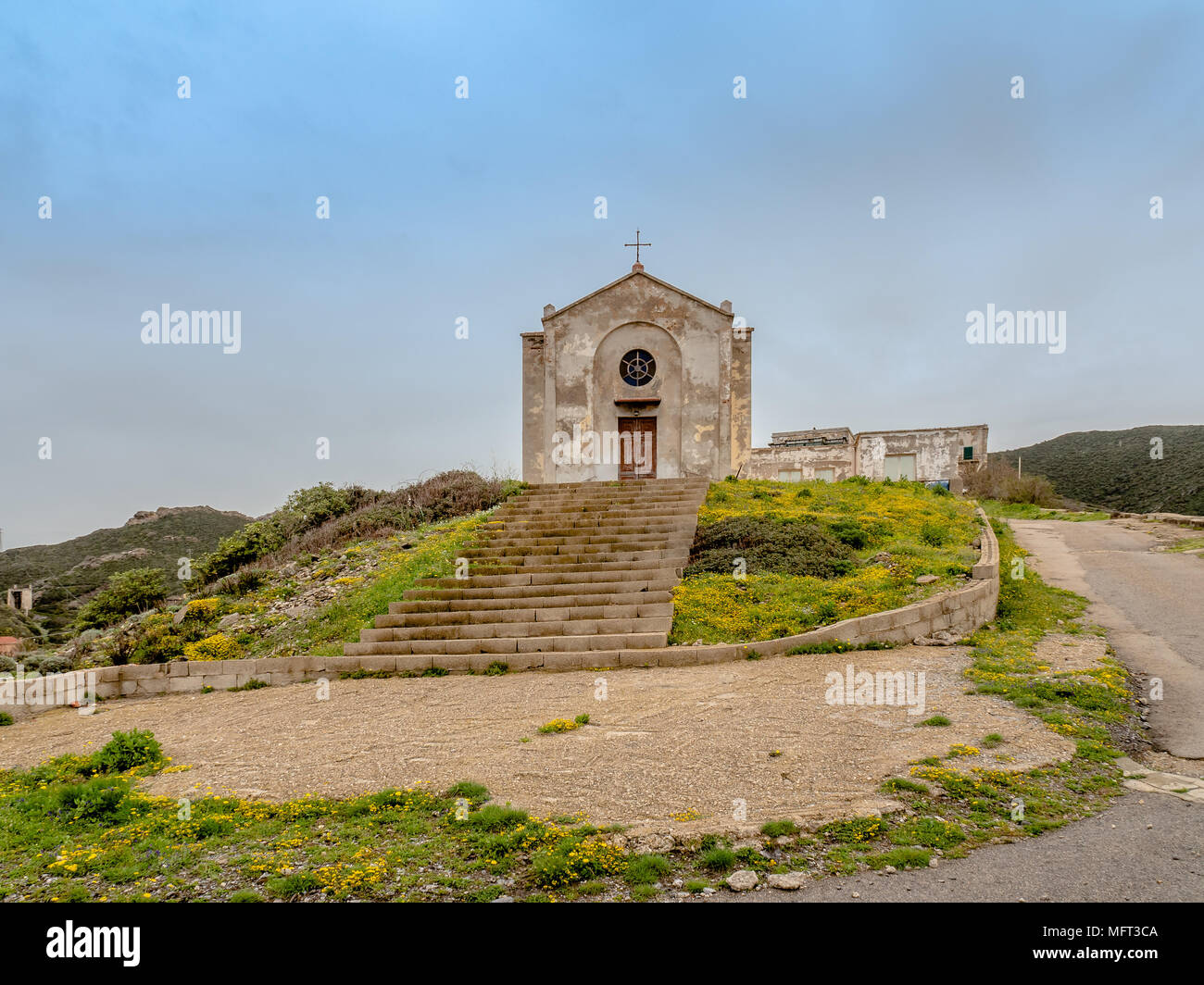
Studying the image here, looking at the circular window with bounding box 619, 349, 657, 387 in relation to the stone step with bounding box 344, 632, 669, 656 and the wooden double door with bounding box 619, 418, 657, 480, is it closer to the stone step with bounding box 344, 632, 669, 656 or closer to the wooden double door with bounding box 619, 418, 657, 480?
the wooden double door with bounding box 619, 418, 657, 480

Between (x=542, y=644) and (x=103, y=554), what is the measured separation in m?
37.7

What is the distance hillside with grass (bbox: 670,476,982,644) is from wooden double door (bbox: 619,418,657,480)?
5.59 metres

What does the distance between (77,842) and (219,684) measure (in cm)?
596

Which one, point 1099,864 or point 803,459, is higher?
point 803,459

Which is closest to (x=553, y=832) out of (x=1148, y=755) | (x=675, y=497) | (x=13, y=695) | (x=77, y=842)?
(x=77, y=842)

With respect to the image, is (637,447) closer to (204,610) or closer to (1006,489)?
(204,610)

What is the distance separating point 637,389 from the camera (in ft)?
75.1

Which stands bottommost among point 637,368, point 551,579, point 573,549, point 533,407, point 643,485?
point 551,579

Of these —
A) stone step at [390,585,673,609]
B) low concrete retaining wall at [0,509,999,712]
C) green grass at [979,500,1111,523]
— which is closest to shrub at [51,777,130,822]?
low concrete retaining wall at [0,509,999,712]

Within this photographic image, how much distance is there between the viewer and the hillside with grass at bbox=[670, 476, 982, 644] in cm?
1002

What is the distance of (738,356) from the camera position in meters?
22.7

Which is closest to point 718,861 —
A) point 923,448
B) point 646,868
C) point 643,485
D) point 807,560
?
point 646,868

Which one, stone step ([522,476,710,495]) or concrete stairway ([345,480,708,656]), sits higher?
stone step ([522,476,710,495])

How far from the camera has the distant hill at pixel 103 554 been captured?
100 ft
